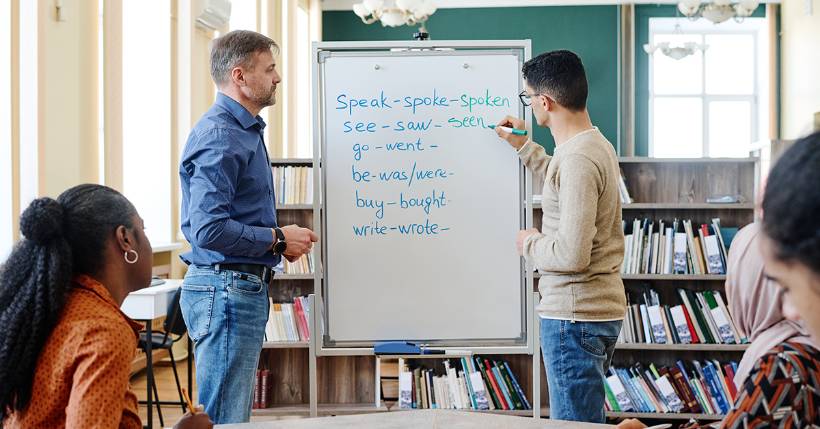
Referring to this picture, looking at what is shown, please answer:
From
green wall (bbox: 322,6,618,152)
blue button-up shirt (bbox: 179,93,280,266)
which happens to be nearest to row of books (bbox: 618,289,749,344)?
blue button-up shirt (bbox: 179,93,280,266)

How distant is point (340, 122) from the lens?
2746 millimetres

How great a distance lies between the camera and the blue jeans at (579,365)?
2.11 meters

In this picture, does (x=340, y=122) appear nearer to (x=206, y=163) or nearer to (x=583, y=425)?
(x=206, y=163)

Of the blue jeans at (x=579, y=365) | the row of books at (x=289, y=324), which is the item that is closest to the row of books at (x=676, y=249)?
the row of books at (x=289, y=324)

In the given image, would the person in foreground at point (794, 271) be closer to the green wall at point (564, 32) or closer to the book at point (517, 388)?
the book at point (517, 388)

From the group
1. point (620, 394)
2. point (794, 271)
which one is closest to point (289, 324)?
point (620, 394)

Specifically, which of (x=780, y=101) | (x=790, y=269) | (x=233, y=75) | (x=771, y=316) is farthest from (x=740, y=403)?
(x=780, y=101)

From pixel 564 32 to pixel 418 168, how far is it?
9.00 metres

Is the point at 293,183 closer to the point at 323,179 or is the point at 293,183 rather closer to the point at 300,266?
the point at 300,266

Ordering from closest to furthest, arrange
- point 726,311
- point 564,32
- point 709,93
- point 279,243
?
point 279,243 < point 726,311 < point 564,32 < point 709,93

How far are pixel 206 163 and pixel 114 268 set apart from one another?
0.83 m

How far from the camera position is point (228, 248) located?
2.15 m

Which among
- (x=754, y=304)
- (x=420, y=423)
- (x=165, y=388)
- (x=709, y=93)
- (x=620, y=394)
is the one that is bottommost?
(x=165, y=388)

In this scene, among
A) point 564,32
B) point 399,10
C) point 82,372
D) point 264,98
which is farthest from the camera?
point 564,32
